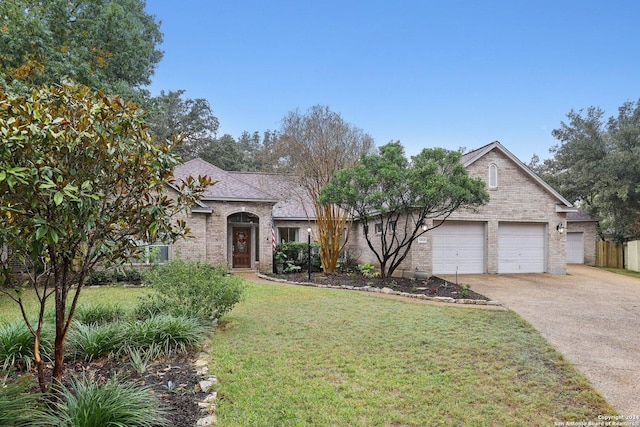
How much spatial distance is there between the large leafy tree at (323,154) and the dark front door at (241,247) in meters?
4.74

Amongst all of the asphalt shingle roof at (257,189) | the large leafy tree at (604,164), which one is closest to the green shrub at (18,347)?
the asphalt shingle roof at (257,189)

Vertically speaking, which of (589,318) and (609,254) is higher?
(609,254)

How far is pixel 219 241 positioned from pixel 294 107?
7.21m

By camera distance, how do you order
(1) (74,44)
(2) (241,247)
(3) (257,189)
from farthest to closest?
(2) (241,247), (3) (257,189), (1) (74,44)

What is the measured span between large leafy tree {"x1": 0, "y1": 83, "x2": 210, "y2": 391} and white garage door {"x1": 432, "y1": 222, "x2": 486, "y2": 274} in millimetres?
13535

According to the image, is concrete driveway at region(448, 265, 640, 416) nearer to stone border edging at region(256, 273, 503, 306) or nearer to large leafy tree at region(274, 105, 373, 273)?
stone border edging at region(256, 273, 503, 306)

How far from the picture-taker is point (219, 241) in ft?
55.7

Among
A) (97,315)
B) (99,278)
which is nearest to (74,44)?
(99,278)

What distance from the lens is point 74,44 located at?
11.8 m

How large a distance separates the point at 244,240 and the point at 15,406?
16.5 metres

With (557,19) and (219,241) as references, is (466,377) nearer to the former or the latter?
(557,19)

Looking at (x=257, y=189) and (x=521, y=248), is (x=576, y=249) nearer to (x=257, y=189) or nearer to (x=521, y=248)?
(x=521, y=248)

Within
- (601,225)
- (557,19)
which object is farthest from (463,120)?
(601,225)

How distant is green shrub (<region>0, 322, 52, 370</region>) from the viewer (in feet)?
15.6
